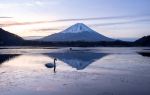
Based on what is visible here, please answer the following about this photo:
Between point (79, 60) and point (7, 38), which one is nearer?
point (79, 60)

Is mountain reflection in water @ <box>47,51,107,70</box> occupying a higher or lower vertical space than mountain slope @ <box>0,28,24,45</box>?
lower

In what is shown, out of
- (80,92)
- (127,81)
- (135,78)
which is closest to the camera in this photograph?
(80,92)

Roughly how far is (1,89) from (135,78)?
8.21 m

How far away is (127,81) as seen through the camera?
18797mm

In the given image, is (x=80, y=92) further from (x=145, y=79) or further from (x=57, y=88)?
(x=145, y=79)

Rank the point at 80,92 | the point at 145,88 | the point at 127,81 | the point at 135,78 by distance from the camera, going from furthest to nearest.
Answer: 1. the point at 135,78
2. the point at 127,81
3. the point at 145,88
4. the point at 80,92

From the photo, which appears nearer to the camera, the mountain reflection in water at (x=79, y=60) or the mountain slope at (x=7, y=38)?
the mountain reflection in water at (x=79, y=60)

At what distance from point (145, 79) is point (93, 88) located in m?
4.56

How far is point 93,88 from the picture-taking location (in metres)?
16.2

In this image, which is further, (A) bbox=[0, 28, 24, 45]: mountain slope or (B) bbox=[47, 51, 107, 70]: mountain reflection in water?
(A) bbox=[0, 28, 24, 45]: mountain slope

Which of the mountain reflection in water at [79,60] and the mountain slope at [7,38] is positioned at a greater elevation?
the mountain slope at [7,38]

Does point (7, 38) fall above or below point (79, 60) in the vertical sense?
above

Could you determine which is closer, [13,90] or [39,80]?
[13,90]

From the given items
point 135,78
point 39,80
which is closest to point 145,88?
point 135,78
